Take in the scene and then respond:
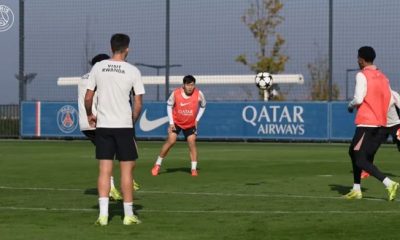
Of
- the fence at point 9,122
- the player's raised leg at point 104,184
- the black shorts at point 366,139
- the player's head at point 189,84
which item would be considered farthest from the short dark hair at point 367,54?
the fence at point 9,122

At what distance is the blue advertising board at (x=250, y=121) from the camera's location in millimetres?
36219

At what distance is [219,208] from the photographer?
11602 mm

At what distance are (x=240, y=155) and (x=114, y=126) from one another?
16.2 meters

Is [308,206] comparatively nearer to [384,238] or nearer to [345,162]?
[384,238]

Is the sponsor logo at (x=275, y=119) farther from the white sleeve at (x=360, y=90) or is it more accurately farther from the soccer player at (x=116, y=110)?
the soccer player at (x=116, y=110)

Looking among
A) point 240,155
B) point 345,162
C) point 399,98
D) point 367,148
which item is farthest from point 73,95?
point 367,148

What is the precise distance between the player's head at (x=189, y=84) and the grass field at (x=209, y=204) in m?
1.60

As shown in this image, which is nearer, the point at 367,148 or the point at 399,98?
the point at 367,148

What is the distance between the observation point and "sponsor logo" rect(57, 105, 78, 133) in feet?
132

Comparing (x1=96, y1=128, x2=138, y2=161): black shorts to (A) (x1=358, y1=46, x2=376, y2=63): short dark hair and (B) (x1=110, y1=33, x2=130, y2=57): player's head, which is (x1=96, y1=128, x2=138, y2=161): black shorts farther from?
(A) (x1=358, y1=46, x2=376, y2=63): short dark hair

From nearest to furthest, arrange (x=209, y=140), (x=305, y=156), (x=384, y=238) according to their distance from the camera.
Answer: (x=384, y=238)
(x=305, y=156)
(x=209, y=140)

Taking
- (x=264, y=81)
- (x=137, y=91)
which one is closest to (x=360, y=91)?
(x=137, y=91)

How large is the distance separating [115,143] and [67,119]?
30.5m

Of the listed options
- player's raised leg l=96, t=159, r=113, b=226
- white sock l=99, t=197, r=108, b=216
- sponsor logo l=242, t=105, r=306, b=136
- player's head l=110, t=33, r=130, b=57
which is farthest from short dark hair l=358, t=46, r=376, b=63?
sponsor logo l=242, t=105, r=306, b=136
